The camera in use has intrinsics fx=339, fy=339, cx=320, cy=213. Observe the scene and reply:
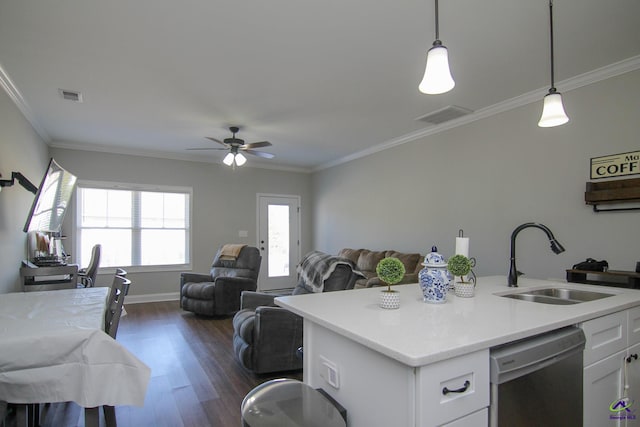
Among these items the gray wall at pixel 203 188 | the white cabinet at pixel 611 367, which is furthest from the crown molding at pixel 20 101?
the white cabinet at pixel 611 367

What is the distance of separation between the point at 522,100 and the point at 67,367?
4278mm

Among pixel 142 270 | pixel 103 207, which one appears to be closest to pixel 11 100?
pixel 103 207

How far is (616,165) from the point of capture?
288cm

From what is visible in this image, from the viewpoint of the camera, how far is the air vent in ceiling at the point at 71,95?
11.3 feet

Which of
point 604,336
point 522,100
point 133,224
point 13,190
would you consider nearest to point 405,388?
point 604,336

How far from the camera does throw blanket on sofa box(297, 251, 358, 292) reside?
301 centimetres

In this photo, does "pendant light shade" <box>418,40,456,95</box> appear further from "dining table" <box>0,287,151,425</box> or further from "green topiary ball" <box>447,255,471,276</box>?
"dining table" <box>0,287,151,425</box>

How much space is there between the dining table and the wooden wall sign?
147 inches

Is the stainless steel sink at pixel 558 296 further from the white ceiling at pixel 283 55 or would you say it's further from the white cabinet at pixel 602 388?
the white ceiling at pixel 283 55

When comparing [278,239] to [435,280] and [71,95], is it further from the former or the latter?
[435,280]

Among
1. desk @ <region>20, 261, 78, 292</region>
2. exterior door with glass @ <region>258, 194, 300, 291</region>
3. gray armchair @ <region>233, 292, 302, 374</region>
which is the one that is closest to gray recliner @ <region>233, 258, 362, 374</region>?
gray armchair @ <region>233, 292, 302, 374</region>

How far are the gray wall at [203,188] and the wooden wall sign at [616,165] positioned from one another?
5.41 metres

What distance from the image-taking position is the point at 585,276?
8.37 feet

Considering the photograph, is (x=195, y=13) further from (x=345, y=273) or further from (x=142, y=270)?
(x=142, y=270)
